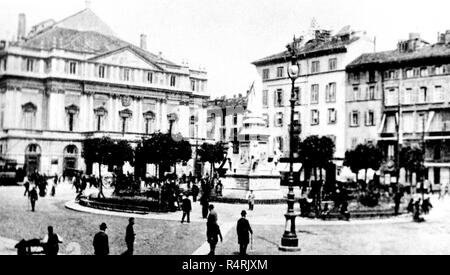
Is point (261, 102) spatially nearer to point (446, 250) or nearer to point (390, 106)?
point (390, 106)

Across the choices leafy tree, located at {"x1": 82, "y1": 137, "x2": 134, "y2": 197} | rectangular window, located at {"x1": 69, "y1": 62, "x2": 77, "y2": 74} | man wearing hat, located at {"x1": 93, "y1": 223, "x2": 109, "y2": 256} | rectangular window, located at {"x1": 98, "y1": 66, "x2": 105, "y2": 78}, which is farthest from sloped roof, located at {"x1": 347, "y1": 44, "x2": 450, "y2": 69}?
man wearing hat, located at {"x1": 93, "y1": 223, "x2": 109, "y2": 256}

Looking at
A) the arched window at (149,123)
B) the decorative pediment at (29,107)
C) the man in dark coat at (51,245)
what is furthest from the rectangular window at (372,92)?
the man in dark coat at (51,245)

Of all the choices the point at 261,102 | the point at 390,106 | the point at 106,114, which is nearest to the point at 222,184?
the point at 261,102

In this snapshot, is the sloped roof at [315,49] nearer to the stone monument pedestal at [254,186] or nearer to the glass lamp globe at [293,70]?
the glass lamp globe at [293,70]

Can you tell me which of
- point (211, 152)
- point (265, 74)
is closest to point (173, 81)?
point (265, 74)

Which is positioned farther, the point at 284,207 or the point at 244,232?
the point at 284,207

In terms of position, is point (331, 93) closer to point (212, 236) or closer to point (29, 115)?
point (212, 236)
